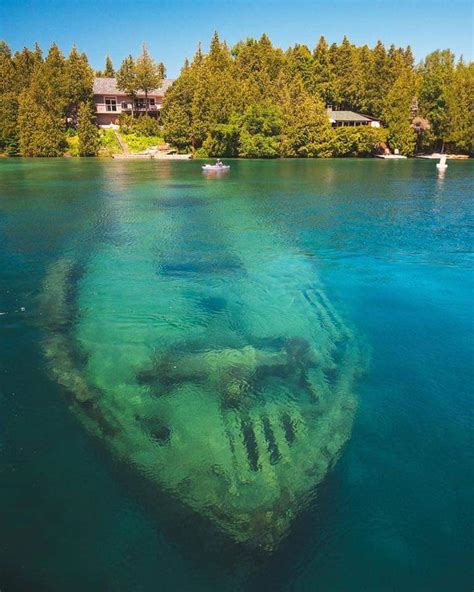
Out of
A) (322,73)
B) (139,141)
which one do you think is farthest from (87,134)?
(322,73)

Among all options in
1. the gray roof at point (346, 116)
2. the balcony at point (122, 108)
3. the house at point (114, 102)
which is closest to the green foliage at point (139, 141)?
the house at point (114, 102)

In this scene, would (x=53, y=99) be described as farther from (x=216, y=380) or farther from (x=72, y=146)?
(x=216, y=380)

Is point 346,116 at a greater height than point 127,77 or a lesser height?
lesser

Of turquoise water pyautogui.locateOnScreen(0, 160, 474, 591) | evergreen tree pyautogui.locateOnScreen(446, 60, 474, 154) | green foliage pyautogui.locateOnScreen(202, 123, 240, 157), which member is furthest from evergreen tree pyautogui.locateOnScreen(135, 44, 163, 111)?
turquoise water pyautogui.locateOnScreen(0, 160, 474, 591)

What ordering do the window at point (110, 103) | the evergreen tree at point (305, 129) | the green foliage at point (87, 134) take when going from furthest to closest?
the window at point (110, 103) < the evergreen tree at point (305, 129) < the green foliage at point (87, 134)

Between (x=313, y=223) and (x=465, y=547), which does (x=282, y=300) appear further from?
Answer: (x=313, y=223)

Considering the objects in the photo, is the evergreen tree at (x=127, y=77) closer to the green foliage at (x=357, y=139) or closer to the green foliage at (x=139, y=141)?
the green foliage at (x=139, y=141)

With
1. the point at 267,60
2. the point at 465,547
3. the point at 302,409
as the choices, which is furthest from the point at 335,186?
the point at 267,60
